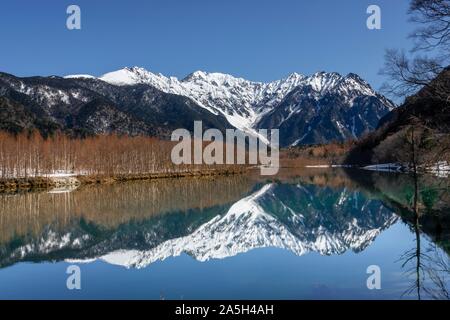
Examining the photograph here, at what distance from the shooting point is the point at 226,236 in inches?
912

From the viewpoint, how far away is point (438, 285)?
11484 mm

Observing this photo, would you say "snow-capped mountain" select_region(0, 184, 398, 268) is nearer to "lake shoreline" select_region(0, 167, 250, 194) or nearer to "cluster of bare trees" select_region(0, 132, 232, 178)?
"lake shoreline" select_region(0, 167, 250, 194)

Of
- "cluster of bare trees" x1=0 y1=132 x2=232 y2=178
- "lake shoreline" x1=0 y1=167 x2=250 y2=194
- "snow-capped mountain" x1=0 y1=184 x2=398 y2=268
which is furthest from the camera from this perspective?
"cluster of bare trees" x1=0 y1=132 x2=232 y2=178

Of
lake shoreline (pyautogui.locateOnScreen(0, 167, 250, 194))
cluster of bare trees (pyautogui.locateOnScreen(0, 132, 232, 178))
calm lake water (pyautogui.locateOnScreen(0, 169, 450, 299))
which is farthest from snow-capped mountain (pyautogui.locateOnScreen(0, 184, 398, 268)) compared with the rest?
cluster of bare trees (pyautogui.locateOnScreen(0, 132, 232, 178))

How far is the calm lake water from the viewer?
12.5 meters

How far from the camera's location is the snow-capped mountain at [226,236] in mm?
19125

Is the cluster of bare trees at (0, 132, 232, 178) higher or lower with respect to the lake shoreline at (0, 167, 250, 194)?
higher

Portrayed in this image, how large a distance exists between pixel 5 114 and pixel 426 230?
172403mm

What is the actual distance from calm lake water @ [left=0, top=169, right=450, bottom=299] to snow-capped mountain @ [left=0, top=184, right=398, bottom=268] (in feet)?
0.20

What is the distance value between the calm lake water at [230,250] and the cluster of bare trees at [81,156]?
36.2 meters

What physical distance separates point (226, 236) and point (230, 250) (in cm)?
443

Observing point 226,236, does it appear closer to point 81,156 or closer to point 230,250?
point 230,250
